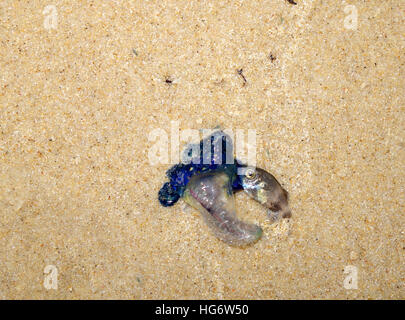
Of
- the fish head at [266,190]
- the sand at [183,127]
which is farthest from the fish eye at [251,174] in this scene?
the sand at [183,127]

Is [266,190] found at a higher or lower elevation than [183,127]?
lower

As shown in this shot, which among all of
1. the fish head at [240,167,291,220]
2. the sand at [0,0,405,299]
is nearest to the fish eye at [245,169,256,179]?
the fish head at [240,167,291,220]

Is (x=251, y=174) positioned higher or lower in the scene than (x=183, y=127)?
lower

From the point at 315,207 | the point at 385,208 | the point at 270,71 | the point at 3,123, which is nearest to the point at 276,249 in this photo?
the point at 315,207

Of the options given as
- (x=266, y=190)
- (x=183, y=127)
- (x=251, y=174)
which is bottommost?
(x=266, y=190)

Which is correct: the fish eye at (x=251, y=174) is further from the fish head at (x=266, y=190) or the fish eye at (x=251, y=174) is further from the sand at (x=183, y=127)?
the sand at (x=183, y=127)

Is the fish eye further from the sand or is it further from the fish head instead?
the sand

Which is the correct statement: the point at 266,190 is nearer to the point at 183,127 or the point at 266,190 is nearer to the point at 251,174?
the point at 251,174

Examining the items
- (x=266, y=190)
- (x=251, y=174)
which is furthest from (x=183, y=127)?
(x=266, y=190)

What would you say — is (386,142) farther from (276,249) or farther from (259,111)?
(276,249)
